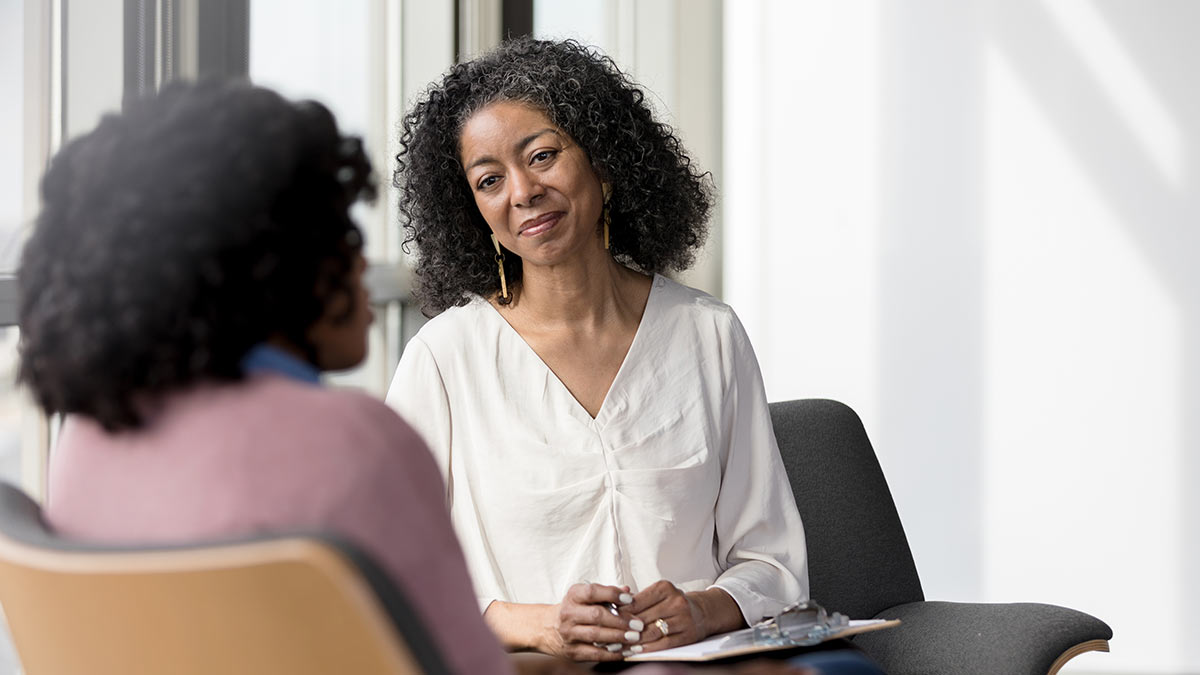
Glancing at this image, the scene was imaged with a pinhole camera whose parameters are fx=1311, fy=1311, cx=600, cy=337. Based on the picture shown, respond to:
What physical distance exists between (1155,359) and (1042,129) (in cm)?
74

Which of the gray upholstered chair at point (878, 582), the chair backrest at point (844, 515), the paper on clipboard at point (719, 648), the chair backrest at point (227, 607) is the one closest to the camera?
the chair backrest at point (227, 607)

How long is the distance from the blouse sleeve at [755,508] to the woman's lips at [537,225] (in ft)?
1.17

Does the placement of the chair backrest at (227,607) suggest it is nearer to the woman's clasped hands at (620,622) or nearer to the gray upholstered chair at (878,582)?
the woman's clasped hands at (620,622)

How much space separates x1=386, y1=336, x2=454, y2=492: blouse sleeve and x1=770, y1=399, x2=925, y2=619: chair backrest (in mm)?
806

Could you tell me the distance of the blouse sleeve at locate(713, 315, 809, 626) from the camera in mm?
1978

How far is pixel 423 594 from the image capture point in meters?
0.85

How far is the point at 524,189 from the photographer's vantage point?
199cm

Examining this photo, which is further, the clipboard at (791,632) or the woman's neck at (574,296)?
the woman's neck at (574,296)

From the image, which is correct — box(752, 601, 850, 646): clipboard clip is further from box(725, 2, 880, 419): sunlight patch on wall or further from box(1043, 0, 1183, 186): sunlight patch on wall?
box(1043, 0, 1183, 186): sunlight patch on wall

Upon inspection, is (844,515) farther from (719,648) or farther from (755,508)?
(719,648)

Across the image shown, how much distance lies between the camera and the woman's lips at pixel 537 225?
1.99 metres

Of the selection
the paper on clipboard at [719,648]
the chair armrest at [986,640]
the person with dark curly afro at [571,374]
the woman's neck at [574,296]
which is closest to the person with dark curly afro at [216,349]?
the paper on clipboard at [719,648]

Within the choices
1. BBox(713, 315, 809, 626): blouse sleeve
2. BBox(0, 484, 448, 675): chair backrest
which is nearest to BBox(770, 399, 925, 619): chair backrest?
BBox(713, 315, 809, 626): blouse sleeve

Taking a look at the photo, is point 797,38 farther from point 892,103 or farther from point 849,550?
point 849,550
